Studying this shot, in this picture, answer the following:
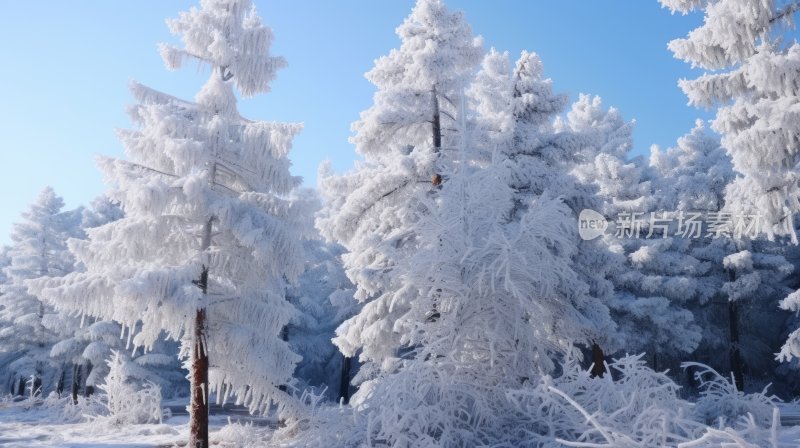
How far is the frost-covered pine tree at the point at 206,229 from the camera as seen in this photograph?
9234 millimetres

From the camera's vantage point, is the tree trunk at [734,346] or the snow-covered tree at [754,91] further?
the tree trunk at [734,346]

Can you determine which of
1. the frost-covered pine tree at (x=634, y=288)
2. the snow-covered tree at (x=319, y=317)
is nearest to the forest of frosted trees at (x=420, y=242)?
the frost-covered pine tree at (x=634, y=288)

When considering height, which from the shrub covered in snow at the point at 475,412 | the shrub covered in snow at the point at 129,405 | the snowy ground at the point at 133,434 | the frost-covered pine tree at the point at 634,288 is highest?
the frost-covered pine tree at the point at 634,288

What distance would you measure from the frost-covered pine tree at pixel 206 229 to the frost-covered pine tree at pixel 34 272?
1629 centimetres

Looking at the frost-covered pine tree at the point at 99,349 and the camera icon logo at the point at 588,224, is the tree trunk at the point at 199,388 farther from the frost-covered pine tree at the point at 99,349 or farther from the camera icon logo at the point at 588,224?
the frost-covered pine tree at the point at 99,349

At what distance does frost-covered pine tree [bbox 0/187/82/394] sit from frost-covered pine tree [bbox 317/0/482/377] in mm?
17290

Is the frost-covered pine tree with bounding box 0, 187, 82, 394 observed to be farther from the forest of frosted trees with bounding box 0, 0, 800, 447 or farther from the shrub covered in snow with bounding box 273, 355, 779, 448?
the shrub covered in snow with bounding box 273, 355, 779, 448

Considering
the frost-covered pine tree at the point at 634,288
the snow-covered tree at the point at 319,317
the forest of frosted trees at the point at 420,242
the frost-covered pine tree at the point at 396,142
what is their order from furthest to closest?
the snow-covered tree at the point at 319,317, the frost-covered pine tree at the point at 634,288, the frost-covered pine tree at the point at 396,142, the forest of frosted trees at the point at 420,242

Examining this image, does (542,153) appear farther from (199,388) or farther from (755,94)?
(199,388)

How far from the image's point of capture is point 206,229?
10484 millimetres

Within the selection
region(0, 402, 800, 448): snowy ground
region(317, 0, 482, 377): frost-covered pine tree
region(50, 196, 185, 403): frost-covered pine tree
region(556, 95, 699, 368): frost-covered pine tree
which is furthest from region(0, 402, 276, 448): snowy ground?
region(556, 95, 699, 368): frost-covered pine tree

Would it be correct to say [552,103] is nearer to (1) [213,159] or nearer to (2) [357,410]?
(1) [213,159]

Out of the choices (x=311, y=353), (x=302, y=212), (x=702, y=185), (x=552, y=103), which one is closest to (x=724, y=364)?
(x=702, y=185)

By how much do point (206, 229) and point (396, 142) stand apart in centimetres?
486
